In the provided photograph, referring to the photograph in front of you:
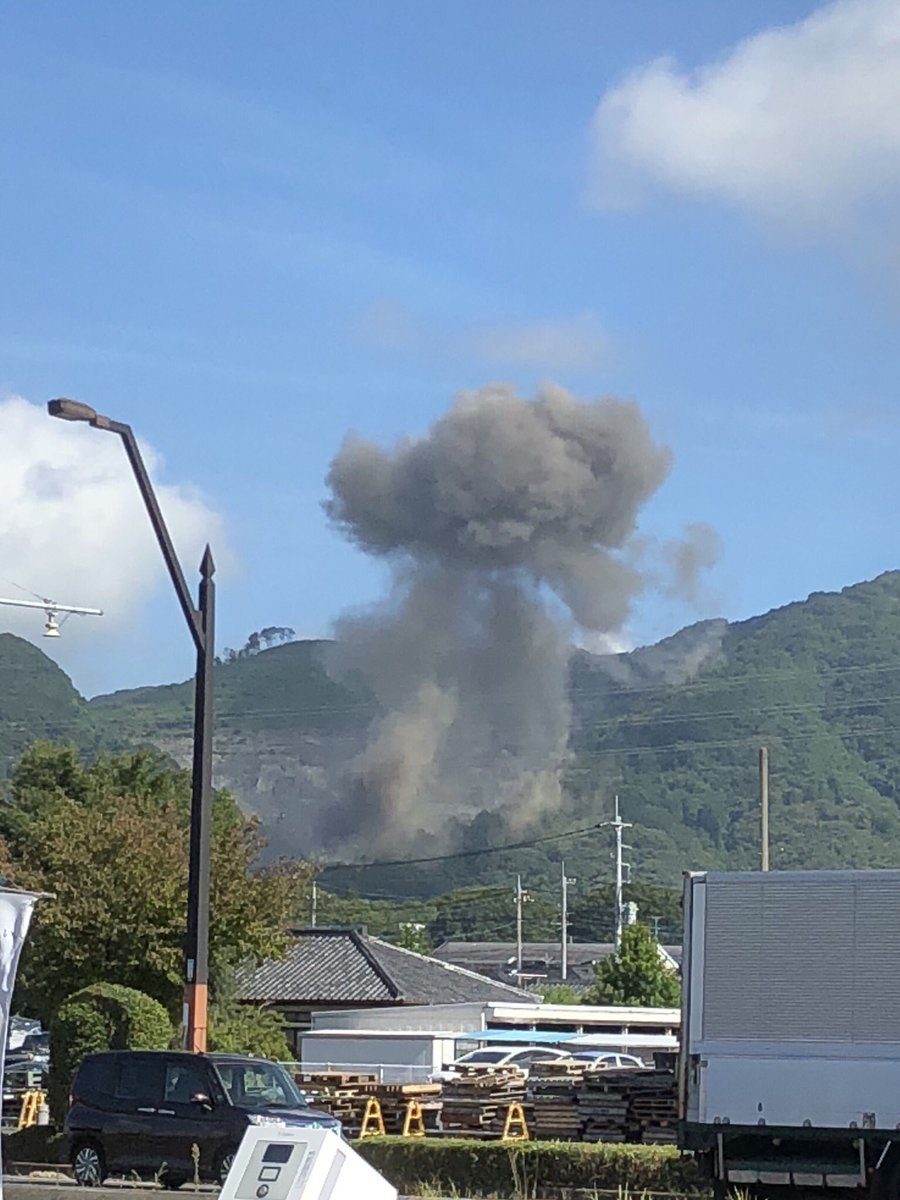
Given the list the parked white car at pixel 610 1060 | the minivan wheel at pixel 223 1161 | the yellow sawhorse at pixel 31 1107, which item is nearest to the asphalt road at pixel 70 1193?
the minivan wheel at pixel 223 1161

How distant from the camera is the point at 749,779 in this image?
18662 centimetres

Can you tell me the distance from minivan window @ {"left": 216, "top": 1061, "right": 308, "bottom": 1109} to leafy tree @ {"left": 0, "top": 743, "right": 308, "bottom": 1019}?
10.4 m

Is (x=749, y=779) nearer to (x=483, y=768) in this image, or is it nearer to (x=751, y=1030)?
(x=483, y=768)

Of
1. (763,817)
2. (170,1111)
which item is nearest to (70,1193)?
(170,1111)

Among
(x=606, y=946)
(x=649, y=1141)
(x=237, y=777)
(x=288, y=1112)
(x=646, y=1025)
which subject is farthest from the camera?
(x=237, y=777)

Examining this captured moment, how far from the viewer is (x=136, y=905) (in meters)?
30.5

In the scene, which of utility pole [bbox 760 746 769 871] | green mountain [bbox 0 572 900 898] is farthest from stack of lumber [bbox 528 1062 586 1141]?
green mountain [bbox 0 572 900 898]

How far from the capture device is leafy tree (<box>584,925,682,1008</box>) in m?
68.6

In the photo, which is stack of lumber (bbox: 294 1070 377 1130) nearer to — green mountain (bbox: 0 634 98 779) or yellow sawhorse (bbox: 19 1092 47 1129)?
yellow sawhorse (bbox: 19 1092 47 1129)

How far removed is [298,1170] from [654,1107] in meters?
18.5

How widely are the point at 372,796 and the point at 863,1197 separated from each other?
109225 millimetres

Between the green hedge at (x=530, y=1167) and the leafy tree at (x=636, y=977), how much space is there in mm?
47238

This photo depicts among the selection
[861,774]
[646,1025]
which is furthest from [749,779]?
[646,1025]

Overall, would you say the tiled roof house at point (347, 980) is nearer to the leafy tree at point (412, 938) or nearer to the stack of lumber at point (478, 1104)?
the stack of lumber at point (478, 1104)
